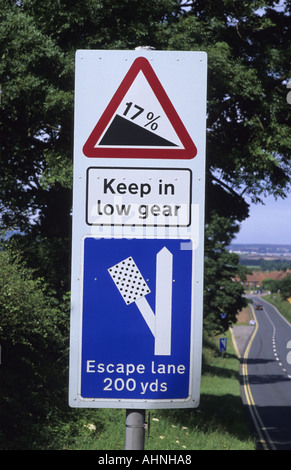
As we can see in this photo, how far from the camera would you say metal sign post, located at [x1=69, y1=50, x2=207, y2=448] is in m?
2.59

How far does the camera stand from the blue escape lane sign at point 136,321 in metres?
2.59

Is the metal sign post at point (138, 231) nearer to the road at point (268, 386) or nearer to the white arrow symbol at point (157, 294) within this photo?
the white arrow symbol at point (157, 294)

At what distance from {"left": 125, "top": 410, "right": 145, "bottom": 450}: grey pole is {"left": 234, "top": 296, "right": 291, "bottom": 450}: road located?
6037 mm

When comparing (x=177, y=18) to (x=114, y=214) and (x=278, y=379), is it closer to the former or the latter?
(x=114, y=214)

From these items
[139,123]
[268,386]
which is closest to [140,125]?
[139,123]

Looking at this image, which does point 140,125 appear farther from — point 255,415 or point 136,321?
point 255,415

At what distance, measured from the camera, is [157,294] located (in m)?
2.61

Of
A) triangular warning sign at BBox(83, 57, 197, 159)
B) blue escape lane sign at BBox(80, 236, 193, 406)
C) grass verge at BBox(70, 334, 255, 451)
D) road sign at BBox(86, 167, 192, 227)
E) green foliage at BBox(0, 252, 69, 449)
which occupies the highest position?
triangular warning sign at BBox(83, 57, 197, 159)

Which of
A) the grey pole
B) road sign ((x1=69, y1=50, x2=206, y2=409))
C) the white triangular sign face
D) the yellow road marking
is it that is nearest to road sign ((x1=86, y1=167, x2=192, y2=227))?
road sign ((x1=69, y1=50, x2=206, y2=409))

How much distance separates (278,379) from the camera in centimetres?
5481

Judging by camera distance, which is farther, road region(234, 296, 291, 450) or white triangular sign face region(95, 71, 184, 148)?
road region(234, 296, 291, 450)

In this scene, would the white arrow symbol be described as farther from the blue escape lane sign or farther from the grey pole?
the grey pole
